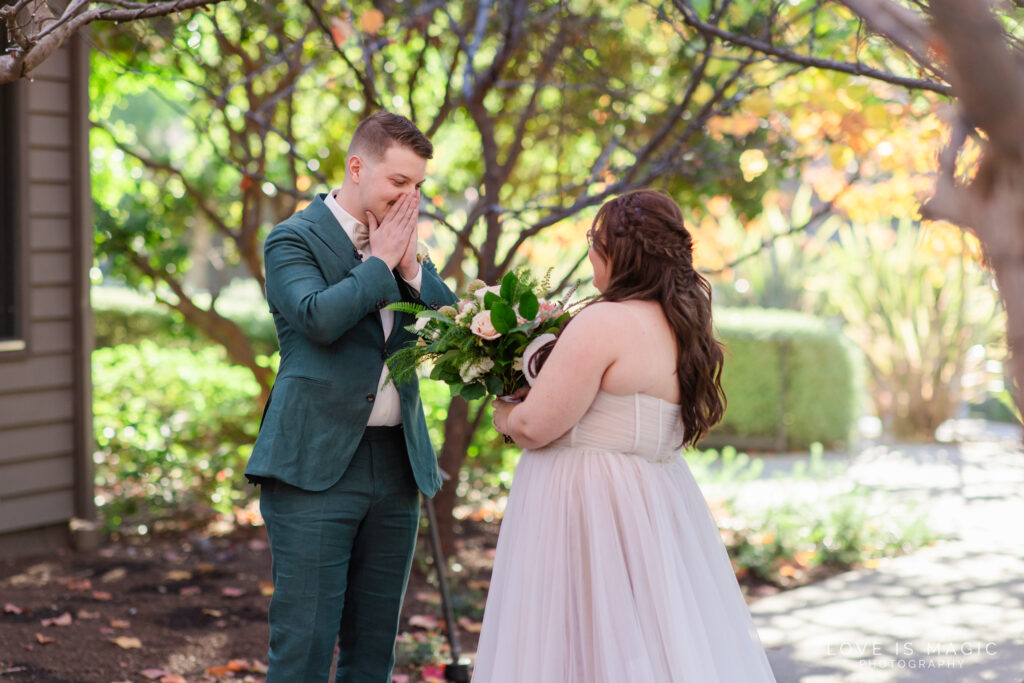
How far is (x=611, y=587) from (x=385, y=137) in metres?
1.45

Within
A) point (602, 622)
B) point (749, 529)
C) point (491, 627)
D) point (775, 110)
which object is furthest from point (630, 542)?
point (775, 110)

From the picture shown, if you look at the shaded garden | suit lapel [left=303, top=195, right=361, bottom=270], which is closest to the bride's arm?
suit lapel [left=303, top=195, right=361, bottom=270]

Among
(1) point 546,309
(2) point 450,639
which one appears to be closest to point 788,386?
(2) point 450,639

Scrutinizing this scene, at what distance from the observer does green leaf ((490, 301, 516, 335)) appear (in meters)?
2.84

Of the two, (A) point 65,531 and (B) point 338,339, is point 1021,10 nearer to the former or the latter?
(B) point 338,339

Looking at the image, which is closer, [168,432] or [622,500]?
[622,500]

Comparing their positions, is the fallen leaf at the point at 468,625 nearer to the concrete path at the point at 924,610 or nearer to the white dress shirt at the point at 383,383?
the concrete path at the point at 924,610

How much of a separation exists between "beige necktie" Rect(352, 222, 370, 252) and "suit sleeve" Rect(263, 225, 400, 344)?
14 centimetres

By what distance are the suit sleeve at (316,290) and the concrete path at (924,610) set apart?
2.64 metres

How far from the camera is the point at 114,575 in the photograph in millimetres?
5383

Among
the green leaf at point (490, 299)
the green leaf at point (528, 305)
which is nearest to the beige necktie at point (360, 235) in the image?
the green leaf at point (490, 299)

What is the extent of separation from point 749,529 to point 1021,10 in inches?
170

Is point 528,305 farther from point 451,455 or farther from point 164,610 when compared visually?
point 164,610

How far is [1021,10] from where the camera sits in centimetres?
290
